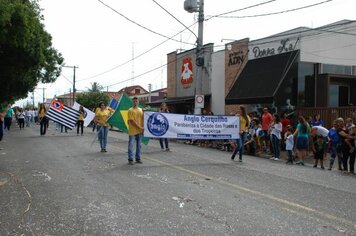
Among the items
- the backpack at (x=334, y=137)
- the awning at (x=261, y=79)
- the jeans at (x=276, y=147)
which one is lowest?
the jeans at (x=276, y=147)

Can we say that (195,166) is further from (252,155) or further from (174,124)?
(252,155)

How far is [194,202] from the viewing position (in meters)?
7.39

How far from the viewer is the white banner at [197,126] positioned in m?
15.2

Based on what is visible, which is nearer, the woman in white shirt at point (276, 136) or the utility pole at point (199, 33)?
the woman in white shirt at point (276, 136)

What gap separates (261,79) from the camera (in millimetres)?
22156

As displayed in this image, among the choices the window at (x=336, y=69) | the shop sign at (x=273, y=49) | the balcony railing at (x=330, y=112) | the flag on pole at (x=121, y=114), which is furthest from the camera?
the window at (x=336, y=69)

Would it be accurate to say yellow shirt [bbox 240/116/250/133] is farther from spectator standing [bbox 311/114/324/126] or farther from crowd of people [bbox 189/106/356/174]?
spectator standing [bbox 311/114/324/126]

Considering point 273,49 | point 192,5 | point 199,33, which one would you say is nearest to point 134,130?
point 199,33

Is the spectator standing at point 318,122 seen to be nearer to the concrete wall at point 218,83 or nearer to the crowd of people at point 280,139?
the crowd of people at point 280,139

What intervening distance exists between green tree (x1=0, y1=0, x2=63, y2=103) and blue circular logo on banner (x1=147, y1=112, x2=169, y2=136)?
5.77 metres

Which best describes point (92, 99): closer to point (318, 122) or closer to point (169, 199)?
point (318, 122)

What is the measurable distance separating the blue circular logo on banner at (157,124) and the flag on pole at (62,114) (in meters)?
10.9

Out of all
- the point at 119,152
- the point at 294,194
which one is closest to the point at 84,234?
the point at 294,194

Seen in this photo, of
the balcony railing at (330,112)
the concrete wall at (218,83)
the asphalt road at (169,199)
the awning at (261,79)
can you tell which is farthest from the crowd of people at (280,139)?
the concrete wall at (218,83)
